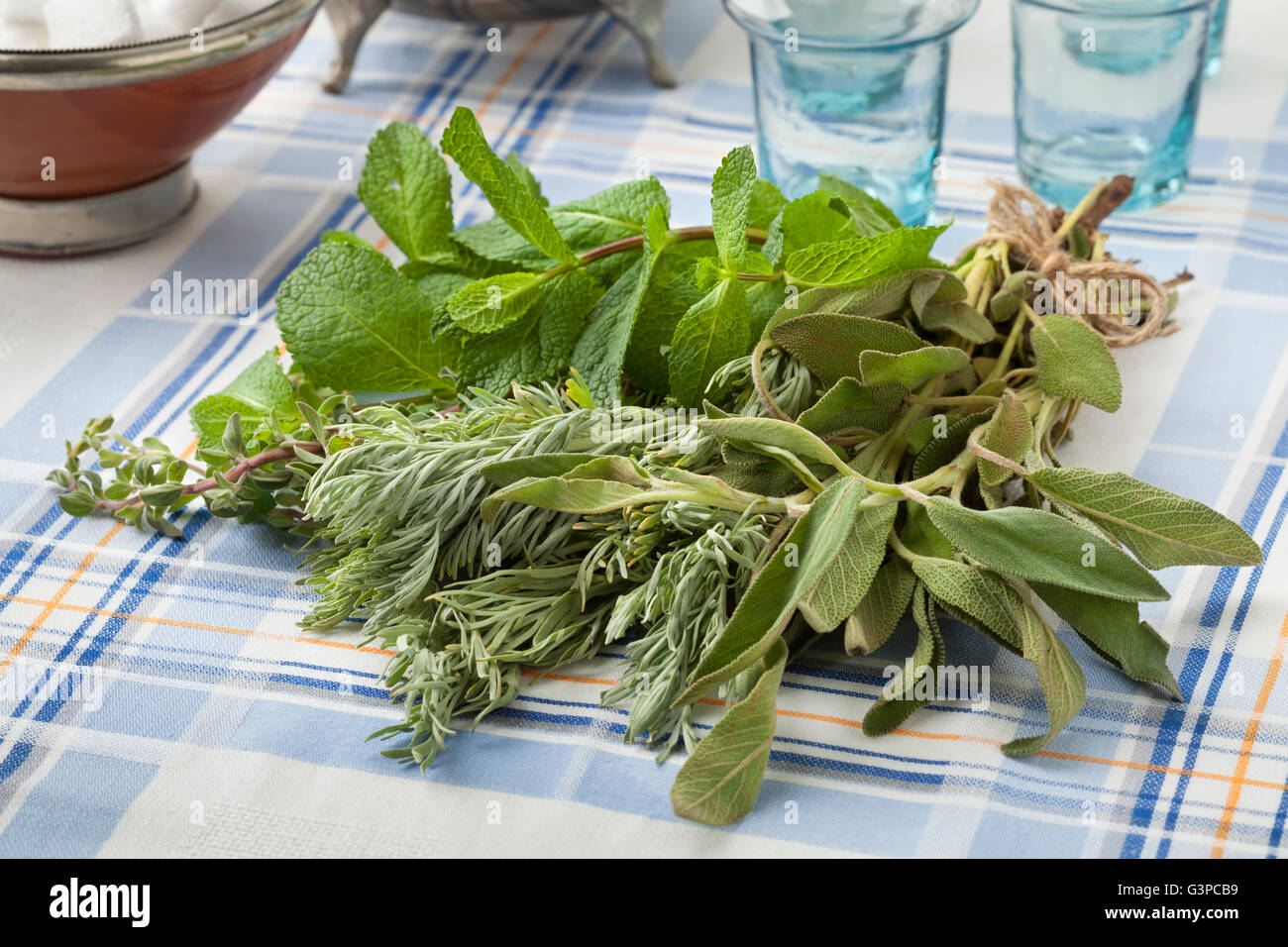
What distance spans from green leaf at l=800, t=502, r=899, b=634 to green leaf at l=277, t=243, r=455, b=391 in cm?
24

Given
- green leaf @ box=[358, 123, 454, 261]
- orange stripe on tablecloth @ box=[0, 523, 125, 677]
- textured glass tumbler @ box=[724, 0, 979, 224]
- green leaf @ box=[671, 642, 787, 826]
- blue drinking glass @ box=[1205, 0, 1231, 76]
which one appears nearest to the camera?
green leaf @ box=[671, 642, 787, 826]

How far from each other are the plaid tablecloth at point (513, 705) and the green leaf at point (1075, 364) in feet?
0.27

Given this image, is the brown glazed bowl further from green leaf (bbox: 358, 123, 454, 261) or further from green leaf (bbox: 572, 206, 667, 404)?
green leaf (bbox: 572, 206, 667, 404)

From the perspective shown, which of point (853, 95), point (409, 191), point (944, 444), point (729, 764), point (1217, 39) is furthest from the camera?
point (1217, 39)

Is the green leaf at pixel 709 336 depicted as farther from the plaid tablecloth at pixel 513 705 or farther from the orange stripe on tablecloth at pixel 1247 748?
the orange stripe on tablecloth at pixel 1247 748

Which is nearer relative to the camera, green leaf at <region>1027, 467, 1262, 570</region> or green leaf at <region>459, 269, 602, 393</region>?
green leaf at <region>1027, 467, 1262, 570</region>

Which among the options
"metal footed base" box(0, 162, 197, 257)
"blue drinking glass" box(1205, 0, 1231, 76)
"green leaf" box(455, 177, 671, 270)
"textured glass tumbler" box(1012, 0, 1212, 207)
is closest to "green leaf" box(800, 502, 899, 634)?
"green leaf" box(455, 177, 671, 270)

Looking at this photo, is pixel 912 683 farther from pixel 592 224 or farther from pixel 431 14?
pixel 431 14

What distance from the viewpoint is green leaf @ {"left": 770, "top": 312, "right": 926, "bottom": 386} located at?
53cm

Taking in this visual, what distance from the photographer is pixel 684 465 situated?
529mm

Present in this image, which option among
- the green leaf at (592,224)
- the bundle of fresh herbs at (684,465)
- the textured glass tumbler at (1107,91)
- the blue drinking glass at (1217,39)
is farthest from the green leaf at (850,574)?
the blue drinking glass at (1217,39)

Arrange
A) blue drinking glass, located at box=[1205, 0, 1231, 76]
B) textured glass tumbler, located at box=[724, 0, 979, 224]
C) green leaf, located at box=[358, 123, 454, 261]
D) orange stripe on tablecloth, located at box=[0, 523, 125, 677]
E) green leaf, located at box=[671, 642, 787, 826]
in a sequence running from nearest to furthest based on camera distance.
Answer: green leaf, located at box=[671, 642, 787, 826]
orange stripe on tablecloth, located at box=[0, 523, 125, 677]
green leaf, located at box=[358, 123, 454, 261]
textured glass tumbler, located at box=[724, 0, 979, 224]
blue drinking glass, located at box=[1205, 0, 1231, 76]

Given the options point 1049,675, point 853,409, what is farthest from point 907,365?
point 1049,675

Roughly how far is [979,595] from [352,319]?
0.32 meters
